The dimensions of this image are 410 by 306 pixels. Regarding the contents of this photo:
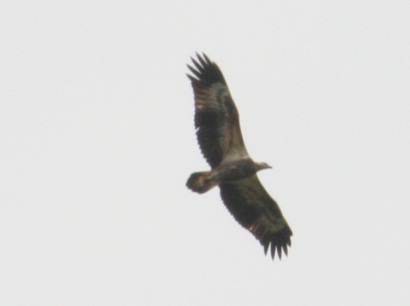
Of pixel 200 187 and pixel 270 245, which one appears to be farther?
pixel 270 245

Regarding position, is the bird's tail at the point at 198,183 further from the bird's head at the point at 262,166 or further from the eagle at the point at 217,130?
the bird's head at the point at 262,166

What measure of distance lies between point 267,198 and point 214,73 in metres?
2.86

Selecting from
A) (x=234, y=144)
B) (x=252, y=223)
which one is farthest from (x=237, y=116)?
(x=252, y=223)

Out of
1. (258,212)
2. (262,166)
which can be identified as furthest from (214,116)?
(258,212)

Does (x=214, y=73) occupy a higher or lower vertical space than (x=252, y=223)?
higher

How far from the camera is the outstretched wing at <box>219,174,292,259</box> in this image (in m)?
28.4

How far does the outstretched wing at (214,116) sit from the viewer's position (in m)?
27.4

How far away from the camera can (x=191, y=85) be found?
90.4 ft

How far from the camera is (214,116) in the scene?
89.9 ft

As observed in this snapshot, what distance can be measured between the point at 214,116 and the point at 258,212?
96.6 inches

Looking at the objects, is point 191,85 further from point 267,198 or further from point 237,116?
point 267,198

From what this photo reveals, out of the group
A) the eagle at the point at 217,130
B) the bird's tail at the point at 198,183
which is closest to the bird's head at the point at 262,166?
the eagle at the point at 217,130

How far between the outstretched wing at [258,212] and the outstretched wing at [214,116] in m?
0.96

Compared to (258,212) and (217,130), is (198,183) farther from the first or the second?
(258,212)
